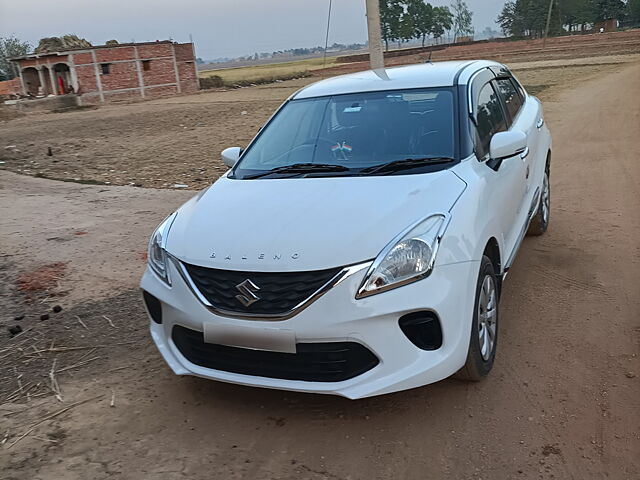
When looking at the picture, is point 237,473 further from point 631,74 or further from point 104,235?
point 631,74

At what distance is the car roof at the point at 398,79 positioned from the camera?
175 inches

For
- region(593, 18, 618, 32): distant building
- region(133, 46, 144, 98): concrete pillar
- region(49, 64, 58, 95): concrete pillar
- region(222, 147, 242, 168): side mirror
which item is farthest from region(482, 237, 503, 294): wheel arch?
region(593, 18, 618, 32): distant building

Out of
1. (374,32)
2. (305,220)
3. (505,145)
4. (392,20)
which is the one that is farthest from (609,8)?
(305,220)

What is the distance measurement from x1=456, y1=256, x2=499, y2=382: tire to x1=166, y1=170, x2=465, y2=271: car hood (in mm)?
481

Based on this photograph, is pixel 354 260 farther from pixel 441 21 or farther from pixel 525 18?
pixel 441 21

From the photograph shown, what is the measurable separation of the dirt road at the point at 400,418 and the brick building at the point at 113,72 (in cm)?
4133

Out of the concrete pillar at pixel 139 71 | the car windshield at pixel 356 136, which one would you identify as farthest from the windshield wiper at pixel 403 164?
the concrete pillar at pixel 139 71

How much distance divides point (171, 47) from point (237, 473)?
4748cm

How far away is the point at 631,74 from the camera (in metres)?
23.7

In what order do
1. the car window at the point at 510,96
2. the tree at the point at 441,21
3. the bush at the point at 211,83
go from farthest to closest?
1. the tree at the point at 441,21
2. the bush at the point at 211,83
3. the car window at the point at 510,96

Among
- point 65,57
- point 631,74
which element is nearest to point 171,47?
point 65,57

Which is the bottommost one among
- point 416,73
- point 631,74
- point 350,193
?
point 631,74

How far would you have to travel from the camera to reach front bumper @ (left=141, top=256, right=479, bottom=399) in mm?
2875

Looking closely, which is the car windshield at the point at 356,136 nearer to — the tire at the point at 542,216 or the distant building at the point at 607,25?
the tire at the point at 542,216
